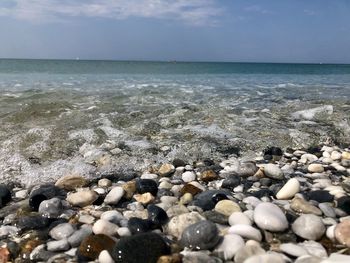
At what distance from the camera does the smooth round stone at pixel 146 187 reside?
12.7 feet

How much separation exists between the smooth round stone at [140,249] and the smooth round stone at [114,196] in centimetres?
101

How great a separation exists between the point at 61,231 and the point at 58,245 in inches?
8.2

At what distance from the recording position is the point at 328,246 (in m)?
2.76

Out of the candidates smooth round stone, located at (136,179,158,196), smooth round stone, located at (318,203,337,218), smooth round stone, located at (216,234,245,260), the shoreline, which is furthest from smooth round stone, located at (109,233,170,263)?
smooth round stone, located at (318,203,337,218)

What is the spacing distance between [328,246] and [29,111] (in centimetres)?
731

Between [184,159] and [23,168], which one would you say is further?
[184,159]

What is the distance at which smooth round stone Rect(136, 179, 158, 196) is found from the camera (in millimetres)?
3867

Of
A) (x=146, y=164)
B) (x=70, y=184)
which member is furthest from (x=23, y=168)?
(x=146, y=164)

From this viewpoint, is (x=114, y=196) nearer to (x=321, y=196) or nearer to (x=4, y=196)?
(x=4, y=196)

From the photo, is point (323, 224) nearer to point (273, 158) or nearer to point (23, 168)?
point (273, 158)

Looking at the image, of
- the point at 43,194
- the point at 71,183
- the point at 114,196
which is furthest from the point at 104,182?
the point at 43,194

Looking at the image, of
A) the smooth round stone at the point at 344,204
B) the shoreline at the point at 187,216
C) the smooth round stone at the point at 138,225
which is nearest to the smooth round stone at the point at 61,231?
the shoreline at the point at 187,216

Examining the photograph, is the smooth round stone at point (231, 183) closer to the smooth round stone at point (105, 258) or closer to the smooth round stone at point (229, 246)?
the smooth round stone at point (229, 246)

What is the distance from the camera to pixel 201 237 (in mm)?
2764
